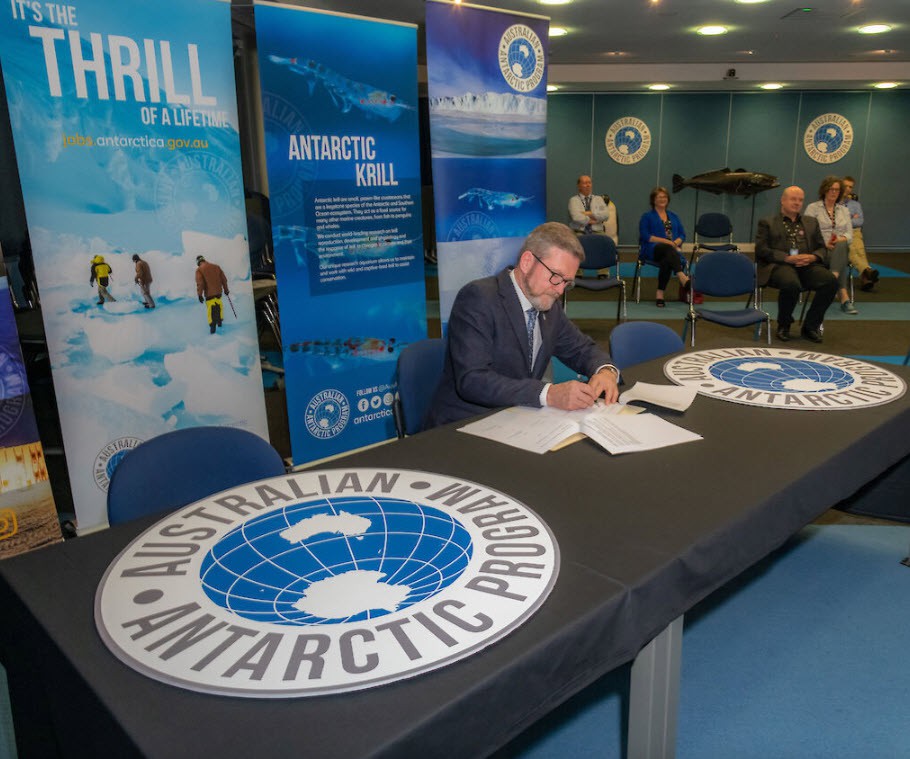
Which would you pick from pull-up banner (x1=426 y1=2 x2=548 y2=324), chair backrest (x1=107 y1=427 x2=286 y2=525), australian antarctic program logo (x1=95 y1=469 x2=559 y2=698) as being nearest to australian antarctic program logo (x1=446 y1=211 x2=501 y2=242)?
pull-up banner (x1=426 y1=2 x2=548 y2=324)

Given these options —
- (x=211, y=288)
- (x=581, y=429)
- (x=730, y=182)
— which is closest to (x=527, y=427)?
(x=581, y=429)

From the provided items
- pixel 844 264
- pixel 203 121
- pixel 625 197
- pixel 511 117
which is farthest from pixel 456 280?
pixel 625 197

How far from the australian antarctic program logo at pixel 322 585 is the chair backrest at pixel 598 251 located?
5923 millimetres

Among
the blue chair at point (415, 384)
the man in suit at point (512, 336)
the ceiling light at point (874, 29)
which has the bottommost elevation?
the blue chair at point (415, 384)

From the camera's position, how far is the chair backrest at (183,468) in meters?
1.64

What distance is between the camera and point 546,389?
6.98ft

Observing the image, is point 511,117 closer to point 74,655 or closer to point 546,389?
point 546,389

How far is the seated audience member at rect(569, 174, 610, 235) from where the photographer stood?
29.7ft

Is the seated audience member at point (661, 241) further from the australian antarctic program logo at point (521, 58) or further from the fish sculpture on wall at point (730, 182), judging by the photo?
the fish sculpture on wall at point (730, 182)

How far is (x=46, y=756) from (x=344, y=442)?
265 cm

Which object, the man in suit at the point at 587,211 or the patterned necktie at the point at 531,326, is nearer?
the patterned necktie at the point at 531,326

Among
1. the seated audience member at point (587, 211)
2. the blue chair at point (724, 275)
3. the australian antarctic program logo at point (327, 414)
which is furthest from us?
the seated audience member at point (587, 211)

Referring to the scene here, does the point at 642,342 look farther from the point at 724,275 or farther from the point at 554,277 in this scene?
the point at 724,275

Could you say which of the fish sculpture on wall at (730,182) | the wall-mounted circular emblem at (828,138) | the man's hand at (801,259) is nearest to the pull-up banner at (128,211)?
the man's hand at (801,259)
